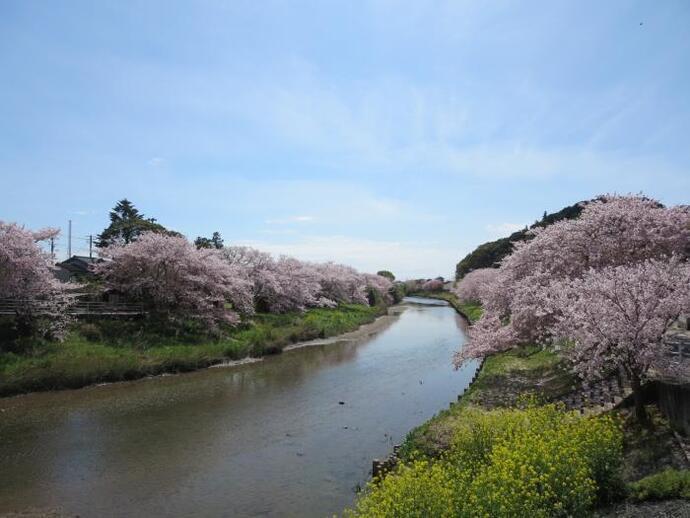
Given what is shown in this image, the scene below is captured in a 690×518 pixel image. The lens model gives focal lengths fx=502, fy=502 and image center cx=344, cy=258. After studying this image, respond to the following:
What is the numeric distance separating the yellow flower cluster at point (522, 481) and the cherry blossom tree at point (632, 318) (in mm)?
2511

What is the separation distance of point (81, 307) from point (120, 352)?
518 cm

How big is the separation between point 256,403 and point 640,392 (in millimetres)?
13918

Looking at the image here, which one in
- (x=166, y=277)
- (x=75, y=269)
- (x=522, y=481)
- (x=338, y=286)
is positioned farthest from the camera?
(x=338, y=286)

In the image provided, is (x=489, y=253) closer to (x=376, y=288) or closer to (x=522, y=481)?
(x=376, y=288)

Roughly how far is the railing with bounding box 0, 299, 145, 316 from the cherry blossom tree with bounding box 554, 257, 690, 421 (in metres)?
23.1

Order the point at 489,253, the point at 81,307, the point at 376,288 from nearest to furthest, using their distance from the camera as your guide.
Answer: the point at 81,307 < the point at 376,288 < the point at 489,253

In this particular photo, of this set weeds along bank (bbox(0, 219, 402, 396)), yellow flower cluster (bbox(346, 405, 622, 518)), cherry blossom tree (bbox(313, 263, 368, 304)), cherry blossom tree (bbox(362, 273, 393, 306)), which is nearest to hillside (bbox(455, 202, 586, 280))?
cherry blossom tree (bbox(362, 273, 393, 306))

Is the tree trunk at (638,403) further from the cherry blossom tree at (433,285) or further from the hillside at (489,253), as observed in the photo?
the cherry blossom tree at (433,285)

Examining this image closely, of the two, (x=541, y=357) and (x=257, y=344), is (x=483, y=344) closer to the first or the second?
(x=541, y=357)

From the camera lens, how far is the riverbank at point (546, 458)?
7.47m

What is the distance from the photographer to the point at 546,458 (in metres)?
7.72

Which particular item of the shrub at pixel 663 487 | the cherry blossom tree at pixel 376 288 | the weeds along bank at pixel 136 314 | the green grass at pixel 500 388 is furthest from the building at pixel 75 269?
the cherry blossom tree at pixel 376 288

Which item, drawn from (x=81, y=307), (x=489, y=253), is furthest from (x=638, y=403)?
(x=489, y=253)

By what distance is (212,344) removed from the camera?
29406 mm
